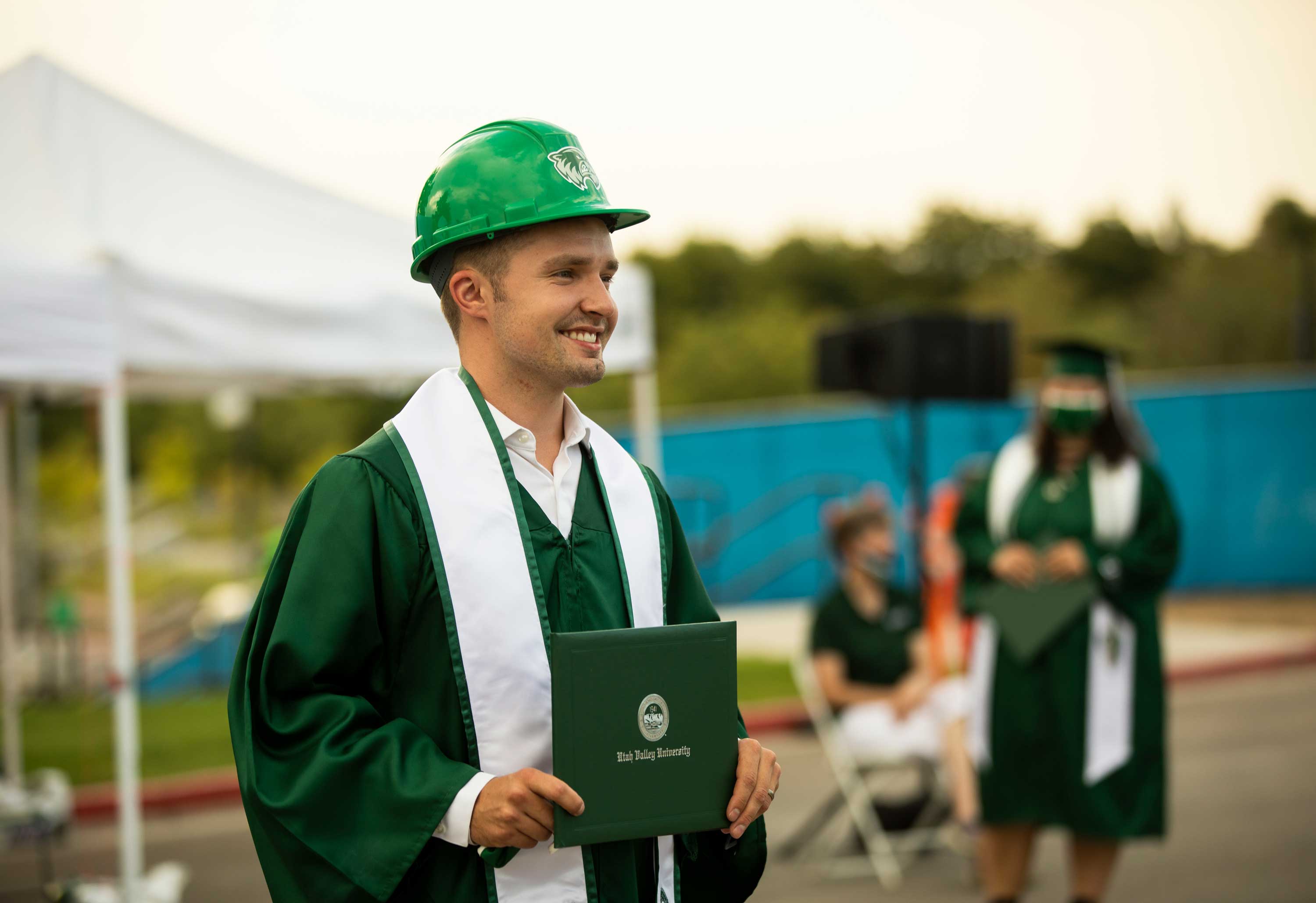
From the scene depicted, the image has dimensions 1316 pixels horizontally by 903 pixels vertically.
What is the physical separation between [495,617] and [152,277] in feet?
10.8

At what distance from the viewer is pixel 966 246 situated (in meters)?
56.3

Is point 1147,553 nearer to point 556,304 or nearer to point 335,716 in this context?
point 556,304

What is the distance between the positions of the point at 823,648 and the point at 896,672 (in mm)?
381

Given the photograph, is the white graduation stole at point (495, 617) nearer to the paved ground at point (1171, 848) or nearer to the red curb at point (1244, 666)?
the paved ground at point (1171, 848)

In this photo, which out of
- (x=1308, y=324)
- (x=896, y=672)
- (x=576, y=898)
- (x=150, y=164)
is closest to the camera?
(x=576, y=898)

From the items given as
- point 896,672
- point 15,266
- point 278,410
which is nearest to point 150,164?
point 15,266

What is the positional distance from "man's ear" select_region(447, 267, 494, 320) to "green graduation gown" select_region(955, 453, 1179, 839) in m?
3.25

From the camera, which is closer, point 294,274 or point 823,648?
point 294,274

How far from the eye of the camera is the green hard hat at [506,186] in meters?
1.81

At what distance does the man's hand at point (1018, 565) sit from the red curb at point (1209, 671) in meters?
5.09

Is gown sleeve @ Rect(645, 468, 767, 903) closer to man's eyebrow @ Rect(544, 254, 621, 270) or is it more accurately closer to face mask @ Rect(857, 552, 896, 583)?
man's eyebrow @ Rect(544, 254, 621, 270)

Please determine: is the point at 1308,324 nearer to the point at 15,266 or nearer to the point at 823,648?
the point at 823,648

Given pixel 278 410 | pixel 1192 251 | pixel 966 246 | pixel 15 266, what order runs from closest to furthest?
1. pixel 15 266
2. pixel 278 410
3. pixel 1192 251
4. pixel 966 246

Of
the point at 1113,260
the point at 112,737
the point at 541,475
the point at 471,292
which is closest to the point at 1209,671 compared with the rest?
the point at 112,737
